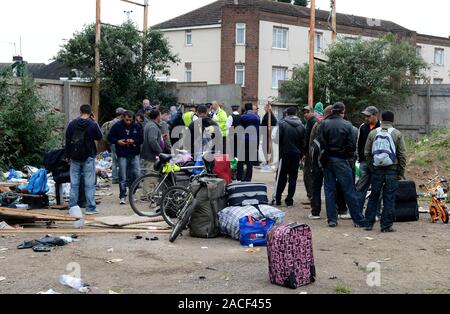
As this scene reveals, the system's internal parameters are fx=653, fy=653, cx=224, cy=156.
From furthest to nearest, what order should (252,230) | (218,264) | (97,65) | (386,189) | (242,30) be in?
1. (242,30)
2. (97,65)
3. (386,189)
4. (252,230)
5. (218,264)

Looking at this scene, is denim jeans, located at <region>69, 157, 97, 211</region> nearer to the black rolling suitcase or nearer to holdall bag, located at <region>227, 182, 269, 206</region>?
holdall bag, located at <region>227, 182, 269, 206</region>

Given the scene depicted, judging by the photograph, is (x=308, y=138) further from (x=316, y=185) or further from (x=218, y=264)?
(x=218, y=264)

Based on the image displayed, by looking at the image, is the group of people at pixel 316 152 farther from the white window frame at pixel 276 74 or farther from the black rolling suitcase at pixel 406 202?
the white window frame at pixel 276 74

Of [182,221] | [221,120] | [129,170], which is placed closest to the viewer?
[182,221]

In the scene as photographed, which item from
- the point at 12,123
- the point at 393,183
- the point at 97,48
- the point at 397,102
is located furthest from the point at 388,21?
the point at 393,183

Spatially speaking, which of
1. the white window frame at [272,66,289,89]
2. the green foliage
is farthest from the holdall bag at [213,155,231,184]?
the white window frame at [272,66,289,89]

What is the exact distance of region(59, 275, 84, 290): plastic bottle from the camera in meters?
7.24

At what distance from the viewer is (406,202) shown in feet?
40.0

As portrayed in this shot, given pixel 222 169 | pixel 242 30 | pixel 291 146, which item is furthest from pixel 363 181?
pixel 242 30

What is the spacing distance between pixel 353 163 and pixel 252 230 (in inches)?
131

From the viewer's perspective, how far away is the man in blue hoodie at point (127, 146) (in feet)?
45.4

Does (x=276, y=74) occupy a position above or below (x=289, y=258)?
above

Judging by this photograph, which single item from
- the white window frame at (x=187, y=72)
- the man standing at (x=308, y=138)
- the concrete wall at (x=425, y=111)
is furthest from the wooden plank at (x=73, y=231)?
the white window frame at (x=187, y=72)

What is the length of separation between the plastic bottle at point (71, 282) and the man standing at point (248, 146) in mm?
9303
